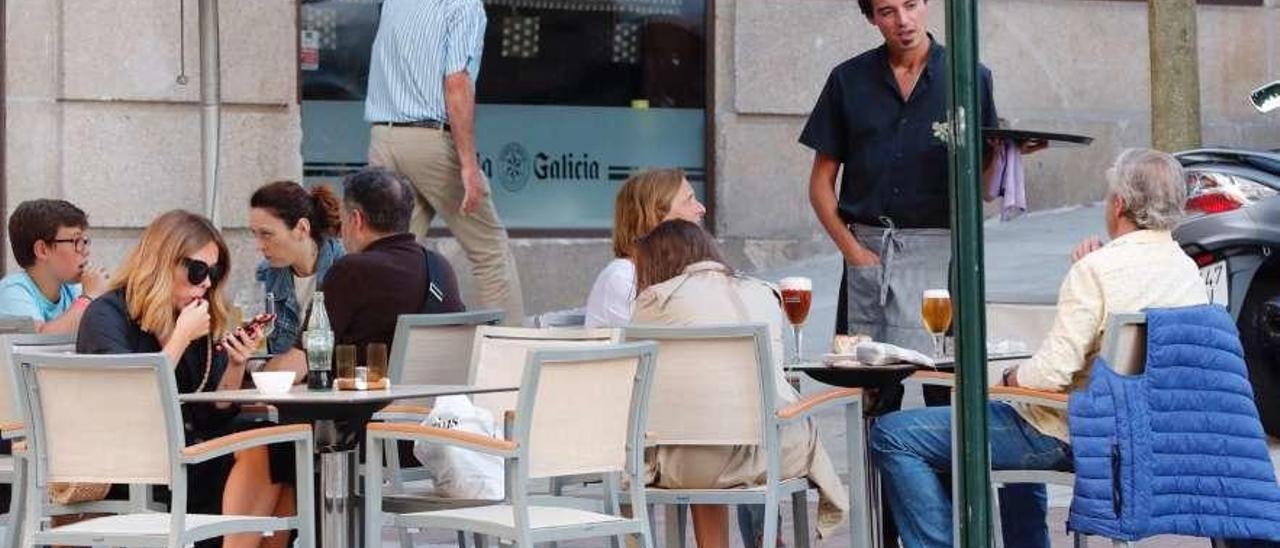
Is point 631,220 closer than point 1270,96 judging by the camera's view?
No

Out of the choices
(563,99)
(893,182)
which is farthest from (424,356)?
(563,99)

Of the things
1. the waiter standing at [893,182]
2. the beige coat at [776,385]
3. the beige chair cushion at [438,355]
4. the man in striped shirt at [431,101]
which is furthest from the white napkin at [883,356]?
the man in striped shirt at [431,101]

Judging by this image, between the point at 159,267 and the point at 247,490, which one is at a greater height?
the point at 159,267

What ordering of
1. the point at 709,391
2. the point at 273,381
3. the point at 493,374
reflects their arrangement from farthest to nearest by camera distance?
the point at 493,374 < the point at 709,391 < the point at 273,381

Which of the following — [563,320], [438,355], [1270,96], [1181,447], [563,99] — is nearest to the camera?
[1270,96]

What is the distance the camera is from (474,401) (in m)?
7.55

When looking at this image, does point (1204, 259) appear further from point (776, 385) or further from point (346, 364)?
point (346, 364)

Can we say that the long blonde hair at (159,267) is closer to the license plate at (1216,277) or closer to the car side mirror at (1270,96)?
the car side mirror at (1270,96)

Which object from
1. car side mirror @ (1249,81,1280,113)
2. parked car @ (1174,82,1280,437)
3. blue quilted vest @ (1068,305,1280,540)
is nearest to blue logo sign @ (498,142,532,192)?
parked car @ (1174,82,1280,437)

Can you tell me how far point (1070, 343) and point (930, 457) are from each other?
587 mm

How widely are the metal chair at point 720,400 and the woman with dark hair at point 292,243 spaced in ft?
6.87

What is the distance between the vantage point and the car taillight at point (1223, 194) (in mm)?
10078

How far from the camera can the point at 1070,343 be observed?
22.5 feet

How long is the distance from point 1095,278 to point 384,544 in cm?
301
